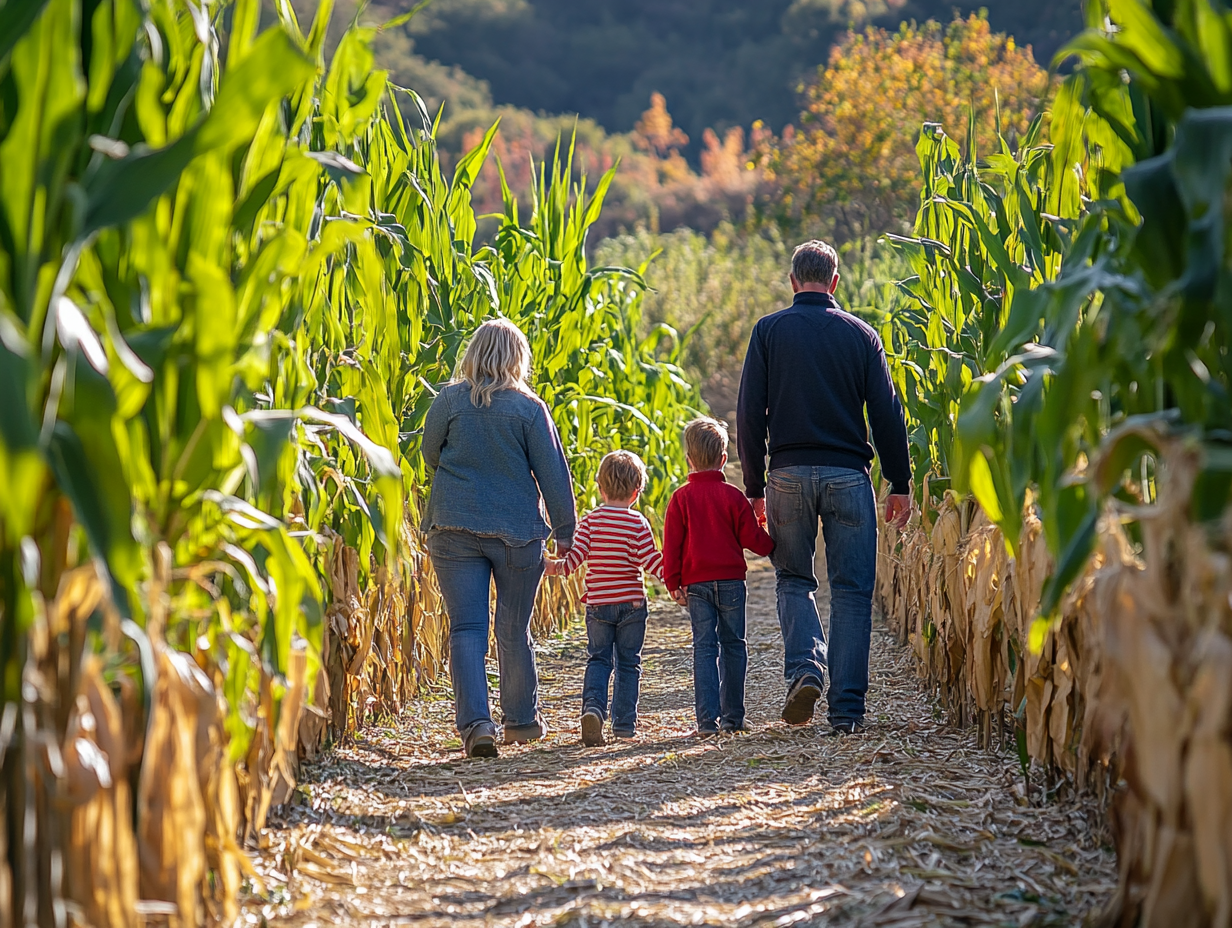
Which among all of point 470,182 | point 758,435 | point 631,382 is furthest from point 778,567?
point 631,382

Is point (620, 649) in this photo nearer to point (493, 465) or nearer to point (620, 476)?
point (620, 476)

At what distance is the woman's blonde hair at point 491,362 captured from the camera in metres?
3.49

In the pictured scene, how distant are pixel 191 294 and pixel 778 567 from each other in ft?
7.94

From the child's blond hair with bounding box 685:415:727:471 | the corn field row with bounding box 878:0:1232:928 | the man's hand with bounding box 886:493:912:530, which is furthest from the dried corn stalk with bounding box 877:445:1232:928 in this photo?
the child's blond hair with bounding box 685:415:727:471

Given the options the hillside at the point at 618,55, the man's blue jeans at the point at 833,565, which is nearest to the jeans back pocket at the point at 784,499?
the man's blue jeans at the point at 833,565

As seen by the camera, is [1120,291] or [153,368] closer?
[153,368]

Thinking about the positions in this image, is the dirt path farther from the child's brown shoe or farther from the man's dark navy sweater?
the man's dark navy sweater

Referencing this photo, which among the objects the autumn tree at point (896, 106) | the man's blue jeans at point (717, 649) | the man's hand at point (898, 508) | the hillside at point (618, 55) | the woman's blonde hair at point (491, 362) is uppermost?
the hillside at point (618, 55)

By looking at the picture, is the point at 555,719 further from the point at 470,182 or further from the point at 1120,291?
the point at 1120,291

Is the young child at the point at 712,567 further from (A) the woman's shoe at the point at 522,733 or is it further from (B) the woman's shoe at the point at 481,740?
(B) the woman's shoe at the point at 481,740

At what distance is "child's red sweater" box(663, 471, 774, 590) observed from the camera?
146 inches

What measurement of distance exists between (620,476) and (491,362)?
2.07 ft

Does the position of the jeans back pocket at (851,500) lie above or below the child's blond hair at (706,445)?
below

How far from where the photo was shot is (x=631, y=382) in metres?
6.91
